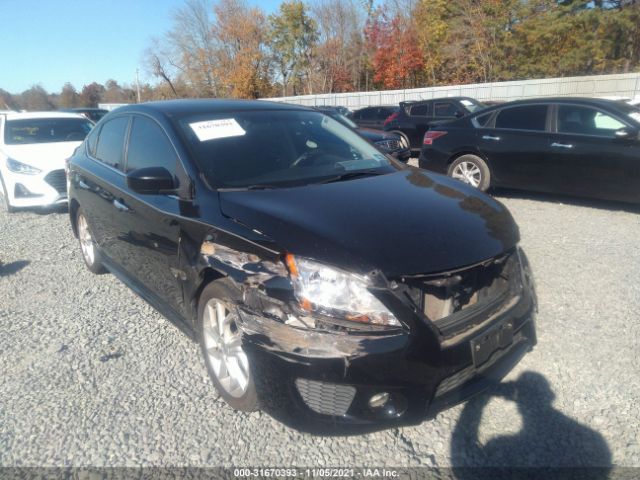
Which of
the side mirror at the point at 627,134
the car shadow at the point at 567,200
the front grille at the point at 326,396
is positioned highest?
the side mirror at the point at 627,134

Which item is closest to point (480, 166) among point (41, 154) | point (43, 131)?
point (41, 154)

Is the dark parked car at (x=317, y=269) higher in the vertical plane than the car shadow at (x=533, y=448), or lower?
higher

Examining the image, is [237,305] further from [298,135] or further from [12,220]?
[12,220]

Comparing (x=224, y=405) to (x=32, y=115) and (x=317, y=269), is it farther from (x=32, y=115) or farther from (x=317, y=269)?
(x=32, y=115)

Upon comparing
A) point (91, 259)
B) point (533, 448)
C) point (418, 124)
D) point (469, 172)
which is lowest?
point (533, 448)

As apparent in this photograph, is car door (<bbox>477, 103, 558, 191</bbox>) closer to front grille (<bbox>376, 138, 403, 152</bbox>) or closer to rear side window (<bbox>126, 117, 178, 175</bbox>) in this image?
front grille (<bbox>376, 138, 403, 152</bbox>)

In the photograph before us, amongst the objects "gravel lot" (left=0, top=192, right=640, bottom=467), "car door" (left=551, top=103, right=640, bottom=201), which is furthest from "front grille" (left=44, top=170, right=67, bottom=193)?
"car door" (left=551, top=103, right=640, bottom=201)

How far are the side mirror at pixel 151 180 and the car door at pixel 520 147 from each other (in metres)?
5.54

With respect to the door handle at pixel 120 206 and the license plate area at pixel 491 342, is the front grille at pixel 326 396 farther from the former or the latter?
the door handle at pixel 120 206

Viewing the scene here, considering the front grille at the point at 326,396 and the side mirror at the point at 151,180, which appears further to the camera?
the side mirror at the point at 151,180

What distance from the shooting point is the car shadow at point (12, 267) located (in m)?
4.75

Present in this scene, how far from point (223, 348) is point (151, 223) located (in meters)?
1.01

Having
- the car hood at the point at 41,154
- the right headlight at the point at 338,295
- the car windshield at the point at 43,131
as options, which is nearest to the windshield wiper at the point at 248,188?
the right headlight at the point at 338,295

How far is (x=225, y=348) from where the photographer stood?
8.11 ft
